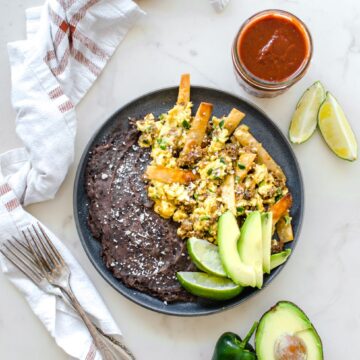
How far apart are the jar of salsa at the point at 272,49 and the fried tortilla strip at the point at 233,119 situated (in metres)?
0.16

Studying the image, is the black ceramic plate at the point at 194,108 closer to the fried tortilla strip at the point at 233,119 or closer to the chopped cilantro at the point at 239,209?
the fried tortilla strip at the point at 233,119

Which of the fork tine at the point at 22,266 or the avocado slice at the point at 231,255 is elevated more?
the avocado slice at the point at 231,255

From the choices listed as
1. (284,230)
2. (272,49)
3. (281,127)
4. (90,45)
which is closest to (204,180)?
(284,230)

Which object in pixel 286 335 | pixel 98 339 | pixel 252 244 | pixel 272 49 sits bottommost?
pixel 98 339

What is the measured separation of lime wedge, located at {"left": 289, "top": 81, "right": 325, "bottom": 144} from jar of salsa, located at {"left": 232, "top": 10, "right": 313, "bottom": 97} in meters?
0.25

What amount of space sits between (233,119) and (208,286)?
0.82 metres

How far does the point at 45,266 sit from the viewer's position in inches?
123

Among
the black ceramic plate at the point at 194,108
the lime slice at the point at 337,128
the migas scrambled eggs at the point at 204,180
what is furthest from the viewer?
the lime slice at the point at 337,128

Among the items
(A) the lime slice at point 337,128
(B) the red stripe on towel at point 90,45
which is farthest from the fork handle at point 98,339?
(A) the lime slice at point 337,128

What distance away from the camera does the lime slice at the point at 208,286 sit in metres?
2.95

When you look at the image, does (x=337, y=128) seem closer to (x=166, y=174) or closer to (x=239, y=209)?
(x=239, y=209)

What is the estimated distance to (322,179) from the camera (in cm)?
331

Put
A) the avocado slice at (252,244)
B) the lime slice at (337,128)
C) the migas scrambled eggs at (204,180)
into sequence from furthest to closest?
1. the lime slice at (337,128)
2. the migas scrambled eggs at (204,180)
3. the avocado slice at (252,244)

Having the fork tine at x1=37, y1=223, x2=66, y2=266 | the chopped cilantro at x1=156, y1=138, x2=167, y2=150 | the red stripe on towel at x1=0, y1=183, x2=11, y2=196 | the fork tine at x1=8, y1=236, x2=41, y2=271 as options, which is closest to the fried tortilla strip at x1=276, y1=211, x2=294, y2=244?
the chopped cilantro at x1=156, y1=138, x2=167, y2=150
